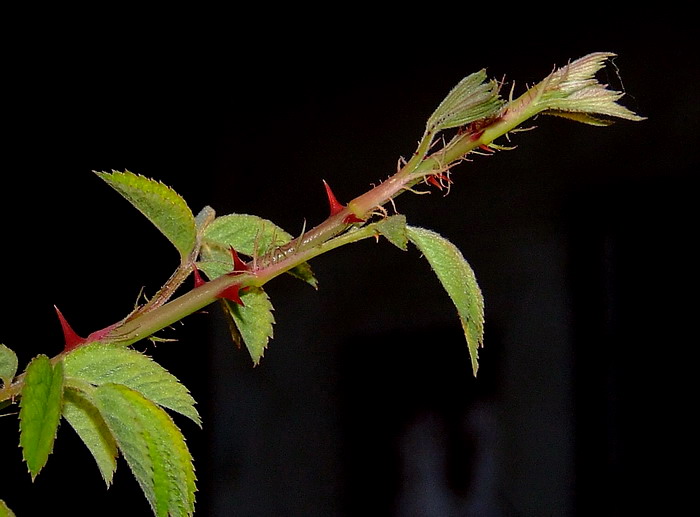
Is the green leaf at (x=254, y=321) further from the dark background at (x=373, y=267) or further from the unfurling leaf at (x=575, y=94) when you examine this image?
the dark background at (x=373, y=267)

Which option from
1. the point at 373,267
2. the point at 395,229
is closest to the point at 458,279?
the point at 395,229

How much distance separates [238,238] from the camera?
0.79 feet

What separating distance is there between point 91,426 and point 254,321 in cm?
6

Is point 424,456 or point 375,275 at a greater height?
point 375,275

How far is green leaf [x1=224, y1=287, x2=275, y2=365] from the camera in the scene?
0.75ft

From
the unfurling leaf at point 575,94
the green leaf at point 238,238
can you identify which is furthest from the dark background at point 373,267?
the unfurling leaf at point 575,94

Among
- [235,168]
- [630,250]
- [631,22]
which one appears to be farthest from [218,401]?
[631,22]

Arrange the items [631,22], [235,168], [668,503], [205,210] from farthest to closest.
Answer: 1. [235,168]
2. [631,22]
3. [668,503]
4. [205,210]

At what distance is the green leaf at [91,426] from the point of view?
21 centimetres

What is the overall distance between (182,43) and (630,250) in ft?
2.94

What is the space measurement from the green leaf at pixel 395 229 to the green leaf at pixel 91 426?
97mm

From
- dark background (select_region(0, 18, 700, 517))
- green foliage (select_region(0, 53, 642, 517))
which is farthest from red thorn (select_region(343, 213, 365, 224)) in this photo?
dark background (select_region(0, 18, 700, 517))

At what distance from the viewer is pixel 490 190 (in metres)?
1.35

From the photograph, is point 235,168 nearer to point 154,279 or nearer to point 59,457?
point 154,279
